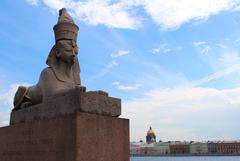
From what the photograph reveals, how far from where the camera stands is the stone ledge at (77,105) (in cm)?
528

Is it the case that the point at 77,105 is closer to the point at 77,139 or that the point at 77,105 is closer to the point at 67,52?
the point at 77,139

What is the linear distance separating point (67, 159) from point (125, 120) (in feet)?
3.56

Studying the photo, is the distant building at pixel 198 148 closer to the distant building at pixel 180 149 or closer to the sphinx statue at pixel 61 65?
the distant building at pixel 180 149

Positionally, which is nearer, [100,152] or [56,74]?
[100,152]

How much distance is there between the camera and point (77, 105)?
207 inches

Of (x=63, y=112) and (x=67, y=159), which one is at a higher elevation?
(x=63, y=112)

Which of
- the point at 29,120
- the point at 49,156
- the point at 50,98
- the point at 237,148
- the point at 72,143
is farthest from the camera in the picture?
the point at 237,148

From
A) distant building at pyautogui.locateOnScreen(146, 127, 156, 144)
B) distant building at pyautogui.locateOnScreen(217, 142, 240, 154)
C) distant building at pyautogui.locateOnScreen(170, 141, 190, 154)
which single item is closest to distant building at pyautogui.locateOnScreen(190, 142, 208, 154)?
distant building at pyautogui.locateOnScreen(170, 141, 190, 154)

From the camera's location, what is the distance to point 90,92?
17.7 ft

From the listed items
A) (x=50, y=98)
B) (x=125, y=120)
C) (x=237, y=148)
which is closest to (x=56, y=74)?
(x=50, y=98)

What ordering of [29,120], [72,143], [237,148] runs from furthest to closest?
[237,148]
[29,120]
[72,143]

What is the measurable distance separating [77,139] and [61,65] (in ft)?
5.72

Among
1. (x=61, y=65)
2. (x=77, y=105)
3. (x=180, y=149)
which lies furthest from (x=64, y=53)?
(x=180, y=149)

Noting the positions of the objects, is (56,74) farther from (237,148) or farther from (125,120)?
(237,148)
